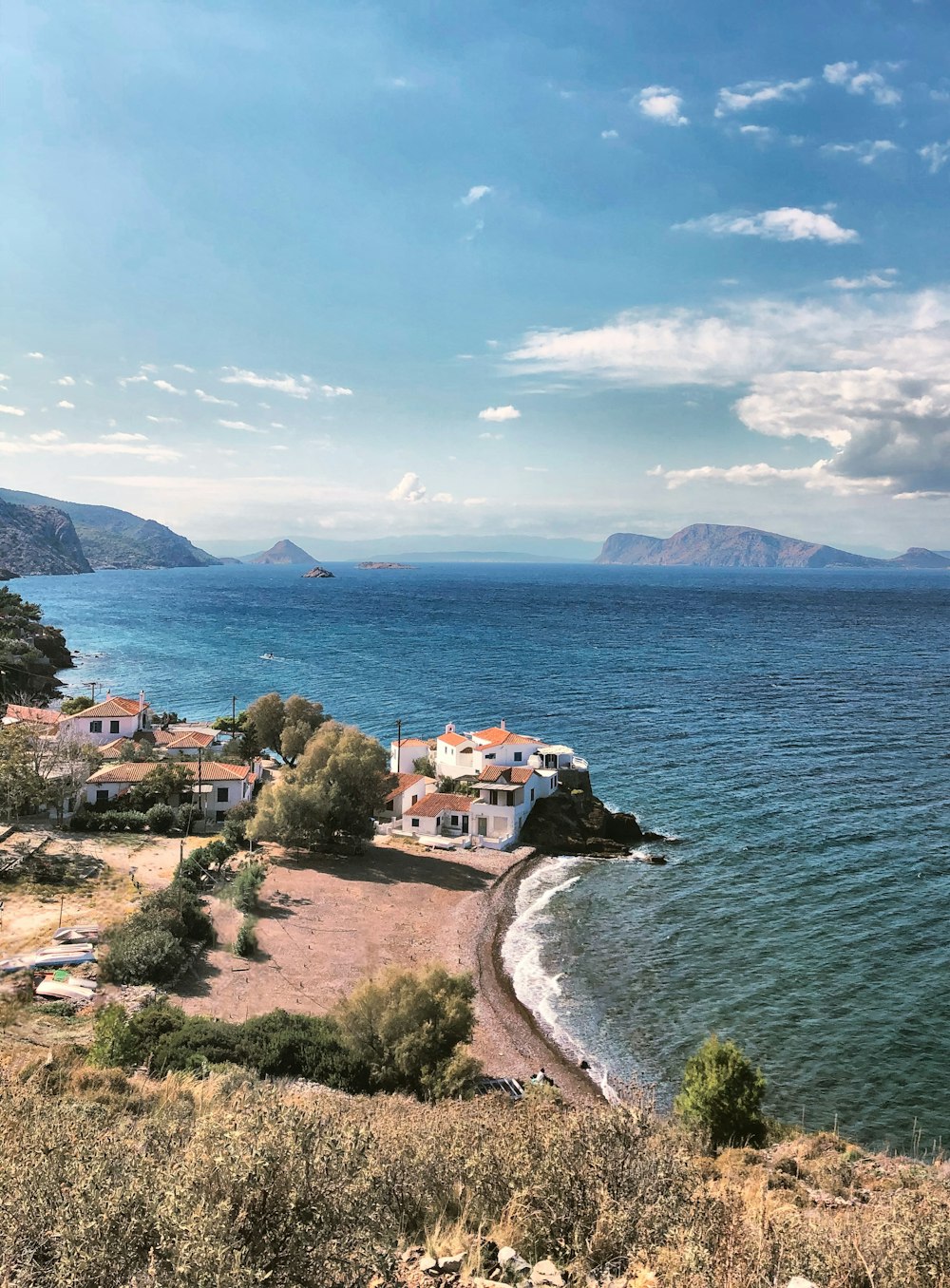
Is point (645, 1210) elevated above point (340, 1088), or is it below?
above

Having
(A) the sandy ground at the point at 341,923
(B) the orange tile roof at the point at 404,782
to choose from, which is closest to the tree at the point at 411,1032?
(A) the sandy ground at the point at 341,923

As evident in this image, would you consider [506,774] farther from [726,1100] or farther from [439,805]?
[726,1100]

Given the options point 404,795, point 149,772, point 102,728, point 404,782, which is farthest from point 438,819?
point 102,728

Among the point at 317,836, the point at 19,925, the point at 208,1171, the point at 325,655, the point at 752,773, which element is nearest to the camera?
the point at 208,1171

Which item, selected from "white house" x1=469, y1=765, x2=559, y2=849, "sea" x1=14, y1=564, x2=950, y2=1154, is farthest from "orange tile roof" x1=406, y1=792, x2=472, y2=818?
"sea" x1=14, y1=564, x2=950, y2=1154

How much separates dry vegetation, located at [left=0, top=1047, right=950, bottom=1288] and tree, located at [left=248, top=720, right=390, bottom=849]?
1177 inches

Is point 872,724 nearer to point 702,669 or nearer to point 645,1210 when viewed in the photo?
point 702,669

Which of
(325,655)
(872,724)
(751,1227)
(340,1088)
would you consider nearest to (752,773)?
(872,724)

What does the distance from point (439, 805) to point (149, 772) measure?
58.3 ft

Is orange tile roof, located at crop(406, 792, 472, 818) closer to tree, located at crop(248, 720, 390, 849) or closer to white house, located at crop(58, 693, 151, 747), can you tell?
tree, located at crop(248, 720, 390, 849)

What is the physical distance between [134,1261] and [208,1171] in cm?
85

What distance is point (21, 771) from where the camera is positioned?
134 ft

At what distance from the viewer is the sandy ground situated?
90.1 ft

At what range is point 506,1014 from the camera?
29.8 metres
